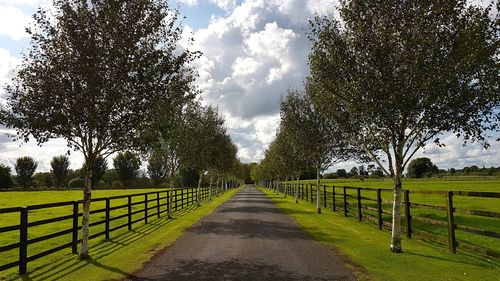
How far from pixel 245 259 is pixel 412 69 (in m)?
7.11

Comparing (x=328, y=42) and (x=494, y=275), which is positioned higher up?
(x=328, y=42)

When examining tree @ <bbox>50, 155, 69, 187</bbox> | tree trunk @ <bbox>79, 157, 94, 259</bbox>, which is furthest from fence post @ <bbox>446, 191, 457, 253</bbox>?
tree @ <bbox>50, 155, 69, 187</bbox>

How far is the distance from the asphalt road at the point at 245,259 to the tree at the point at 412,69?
3107 mm

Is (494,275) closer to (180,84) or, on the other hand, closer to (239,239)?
(239,239)

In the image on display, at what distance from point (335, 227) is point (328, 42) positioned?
8.53 m

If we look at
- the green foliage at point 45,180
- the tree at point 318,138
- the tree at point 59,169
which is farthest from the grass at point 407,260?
the green foliage at point 45,180

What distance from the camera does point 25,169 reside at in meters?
134

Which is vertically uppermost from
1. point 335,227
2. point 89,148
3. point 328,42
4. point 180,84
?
point 328,42

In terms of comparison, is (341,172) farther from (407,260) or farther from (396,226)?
(407,260)

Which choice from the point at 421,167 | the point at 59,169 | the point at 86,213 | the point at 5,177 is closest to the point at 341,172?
the point at 421,167

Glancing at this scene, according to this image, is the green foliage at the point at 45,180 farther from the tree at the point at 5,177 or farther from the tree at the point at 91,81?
the tree at the point at 91,81

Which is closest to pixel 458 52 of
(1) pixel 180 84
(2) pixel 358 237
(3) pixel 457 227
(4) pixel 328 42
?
(4) pixel 328 42

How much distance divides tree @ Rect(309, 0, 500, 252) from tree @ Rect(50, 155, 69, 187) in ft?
449

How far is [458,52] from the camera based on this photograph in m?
11.3
